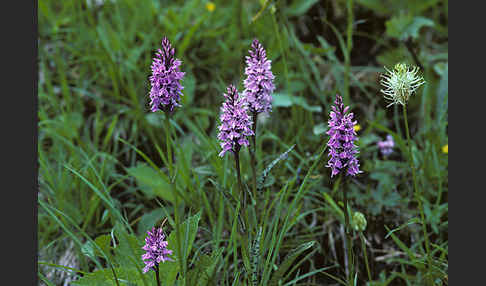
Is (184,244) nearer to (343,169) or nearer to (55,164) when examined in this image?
(343,169)

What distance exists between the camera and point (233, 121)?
1793 mm

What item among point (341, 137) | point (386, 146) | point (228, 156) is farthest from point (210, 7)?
point (341, 137)

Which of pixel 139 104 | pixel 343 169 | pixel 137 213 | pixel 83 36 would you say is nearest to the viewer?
pixel 343 169

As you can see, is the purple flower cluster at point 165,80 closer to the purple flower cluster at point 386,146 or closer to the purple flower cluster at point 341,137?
the purple flower cluster at point 341,137

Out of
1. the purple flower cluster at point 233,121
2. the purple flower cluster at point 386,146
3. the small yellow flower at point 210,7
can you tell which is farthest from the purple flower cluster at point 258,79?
the small yellow flower at point 210,7

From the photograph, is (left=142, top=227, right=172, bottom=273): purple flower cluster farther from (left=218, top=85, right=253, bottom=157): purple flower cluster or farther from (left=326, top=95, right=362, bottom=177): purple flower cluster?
(left=326, top=95, right=362, bottom=177): purple flower cluster

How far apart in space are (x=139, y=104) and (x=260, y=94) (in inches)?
69.3

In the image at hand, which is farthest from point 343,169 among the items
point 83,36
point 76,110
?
point 83,36

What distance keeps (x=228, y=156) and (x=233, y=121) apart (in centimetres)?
97

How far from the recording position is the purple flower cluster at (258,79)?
1982 millimetres

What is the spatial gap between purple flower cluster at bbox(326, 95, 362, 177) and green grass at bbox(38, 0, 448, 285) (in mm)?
236

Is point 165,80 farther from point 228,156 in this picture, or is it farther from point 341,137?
point 228,156

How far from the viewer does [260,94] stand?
2004 millimetres

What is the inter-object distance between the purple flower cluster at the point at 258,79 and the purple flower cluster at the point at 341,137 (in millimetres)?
385
